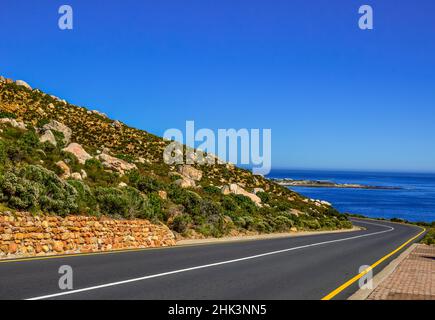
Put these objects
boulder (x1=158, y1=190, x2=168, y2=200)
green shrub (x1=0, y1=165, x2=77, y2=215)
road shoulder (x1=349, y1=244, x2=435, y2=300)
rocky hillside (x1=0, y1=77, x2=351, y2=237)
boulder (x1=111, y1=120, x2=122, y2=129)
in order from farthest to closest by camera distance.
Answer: boulder (x1=111, y1=120, x2=122, y2=129)
boulder (x1=158, y1=190, x2=168, y2=200)
rocky hillside (x1=0, y1=77, x2=351, y2=237)
green shrub (x1=0, y1=165, x2=77, y2=215)
road shoulder (x1=349, y1=244, x2=435, y2=300)

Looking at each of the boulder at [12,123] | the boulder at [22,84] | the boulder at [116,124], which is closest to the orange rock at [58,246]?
the boulder at [12,123]

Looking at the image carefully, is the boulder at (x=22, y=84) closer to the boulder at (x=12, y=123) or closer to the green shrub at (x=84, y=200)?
the boulder at (x=12, y=123)

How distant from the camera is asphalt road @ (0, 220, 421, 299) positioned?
8844mm

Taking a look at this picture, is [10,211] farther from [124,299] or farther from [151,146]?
[151,146]

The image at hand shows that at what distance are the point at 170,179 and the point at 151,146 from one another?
21.1 metres

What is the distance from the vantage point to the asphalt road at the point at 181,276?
29.0ft

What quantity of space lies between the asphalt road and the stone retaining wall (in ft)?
4.36

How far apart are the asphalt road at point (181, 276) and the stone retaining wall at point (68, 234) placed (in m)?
1.33

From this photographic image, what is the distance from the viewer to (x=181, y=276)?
11.0 meters

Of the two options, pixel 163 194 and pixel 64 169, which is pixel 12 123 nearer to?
pixel 64 169

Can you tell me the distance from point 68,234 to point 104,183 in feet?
35.6

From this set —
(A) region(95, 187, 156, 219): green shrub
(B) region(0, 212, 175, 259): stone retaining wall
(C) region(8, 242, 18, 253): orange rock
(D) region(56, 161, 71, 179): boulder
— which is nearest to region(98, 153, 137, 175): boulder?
(D) region(56, 161, 71, 179): boulder
